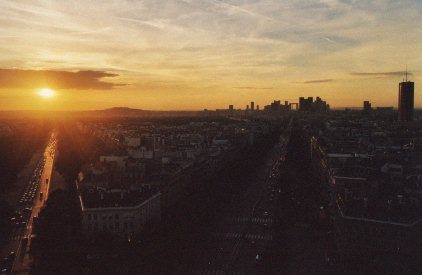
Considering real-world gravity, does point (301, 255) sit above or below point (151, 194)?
below

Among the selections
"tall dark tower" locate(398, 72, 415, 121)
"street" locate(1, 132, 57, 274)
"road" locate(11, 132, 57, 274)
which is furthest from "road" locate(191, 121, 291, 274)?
"tall dark tower" locate(398, 72, 415, 121)

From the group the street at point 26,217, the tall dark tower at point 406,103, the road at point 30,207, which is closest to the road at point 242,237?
the road at point 30,207

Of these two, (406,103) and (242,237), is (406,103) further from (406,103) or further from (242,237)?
(242,237)

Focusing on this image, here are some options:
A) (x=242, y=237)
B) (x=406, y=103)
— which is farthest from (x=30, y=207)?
(x=406, y=103)

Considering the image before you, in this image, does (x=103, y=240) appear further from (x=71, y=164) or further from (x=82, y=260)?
(x=71, y=164)

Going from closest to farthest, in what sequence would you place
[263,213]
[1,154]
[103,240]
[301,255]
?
[301,255] < [103,240] < [263,213] < [1,154]

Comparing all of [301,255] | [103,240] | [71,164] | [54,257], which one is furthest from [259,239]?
[71,164]

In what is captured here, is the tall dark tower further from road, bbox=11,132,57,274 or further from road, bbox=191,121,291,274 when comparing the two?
road, bbox=11,132,57,274
